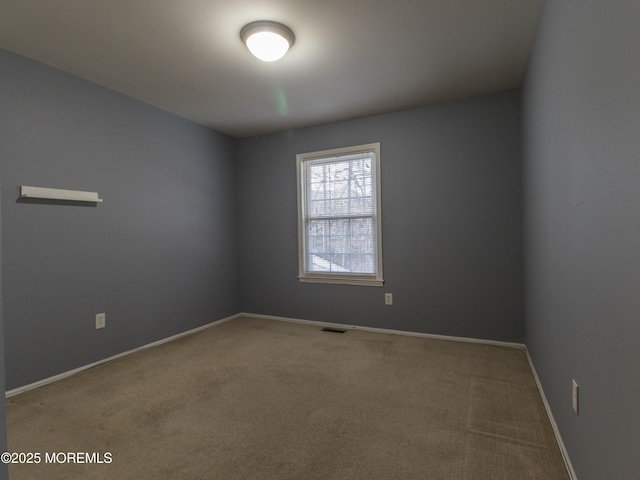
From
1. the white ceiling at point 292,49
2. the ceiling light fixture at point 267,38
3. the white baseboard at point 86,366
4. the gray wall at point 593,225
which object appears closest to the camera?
the gray wall at point 593,225

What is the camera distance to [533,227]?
94.7 inches

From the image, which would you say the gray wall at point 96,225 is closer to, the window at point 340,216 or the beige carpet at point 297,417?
the beige carpet at point 297,417

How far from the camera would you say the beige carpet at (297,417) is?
1527 millimetres

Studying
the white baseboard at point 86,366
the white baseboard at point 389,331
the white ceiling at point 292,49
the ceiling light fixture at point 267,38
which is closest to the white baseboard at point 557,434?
A: the white baseboard at point 389,331

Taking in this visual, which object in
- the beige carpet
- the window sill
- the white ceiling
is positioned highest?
the white ceiling

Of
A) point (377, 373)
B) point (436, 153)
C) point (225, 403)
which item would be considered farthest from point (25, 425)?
point (436, 153)

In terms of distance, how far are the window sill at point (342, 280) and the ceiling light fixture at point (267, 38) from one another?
2400 millimetres

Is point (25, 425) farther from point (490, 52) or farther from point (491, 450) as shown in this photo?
point (490, 52)

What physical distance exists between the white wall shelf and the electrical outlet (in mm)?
993

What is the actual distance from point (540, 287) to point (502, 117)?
1.72m

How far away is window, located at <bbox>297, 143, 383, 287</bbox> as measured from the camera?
367 centimetres

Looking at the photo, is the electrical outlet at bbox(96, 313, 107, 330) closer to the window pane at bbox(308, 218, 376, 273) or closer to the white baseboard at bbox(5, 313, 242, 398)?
the white baseboard at bbox(5, 313, 242, 398)

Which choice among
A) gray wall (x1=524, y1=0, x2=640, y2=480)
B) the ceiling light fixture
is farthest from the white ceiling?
gray wall (x1=524, y1=0, x2=640, y2=480)

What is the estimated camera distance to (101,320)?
2.83 m
